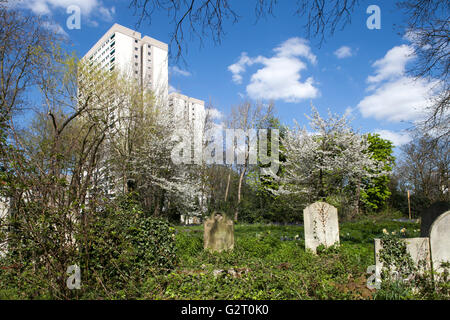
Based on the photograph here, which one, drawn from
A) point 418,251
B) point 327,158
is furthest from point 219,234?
point 327,158

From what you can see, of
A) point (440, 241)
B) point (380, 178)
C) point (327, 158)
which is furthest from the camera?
point (380, 178)

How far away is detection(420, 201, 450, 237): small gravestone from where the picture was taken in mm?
5895

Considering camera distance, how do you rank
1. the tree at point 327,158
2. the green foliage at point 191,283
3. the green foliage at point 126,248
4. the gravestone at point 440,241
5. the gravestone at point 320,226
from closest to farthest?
1. the green foliage at point 191,283
2. the green foliage at point 126,248
3. the gravestone at point 440,241
4. the gravestone at point 320,226
5. the tree at point 327,158

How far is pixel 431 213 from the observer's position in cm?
614

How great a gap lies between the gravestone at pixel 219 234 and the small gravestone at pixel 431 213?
4.39 m

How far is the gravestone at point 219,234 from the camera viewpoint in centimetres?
761

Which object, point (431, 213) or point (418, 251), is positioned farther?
point (431, 213)

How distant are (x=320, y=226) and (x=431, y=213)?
8.07 ft

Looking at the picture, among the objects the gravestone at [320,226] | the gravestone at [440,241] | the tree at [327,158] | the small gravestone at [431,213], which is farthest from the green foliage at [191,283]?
the tree at [327,158]

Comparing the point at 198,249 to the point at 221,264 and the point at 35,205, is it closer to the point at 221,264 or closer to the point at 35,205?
the point at 221,264

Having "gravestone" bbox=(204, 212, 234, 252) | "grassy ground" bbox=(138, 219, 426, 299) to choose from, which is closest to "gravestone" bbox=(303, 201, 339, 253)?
"grassy ground" bbox=(138, 219, 426, 299)

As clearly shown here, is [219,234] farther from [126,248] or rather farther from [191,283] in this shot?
[126,248]

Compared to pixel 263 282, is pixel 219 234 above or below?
above

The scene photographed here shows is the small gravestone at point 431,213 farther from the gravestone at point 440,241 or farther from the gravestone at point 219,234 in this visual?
the gravestone at point 219,234
